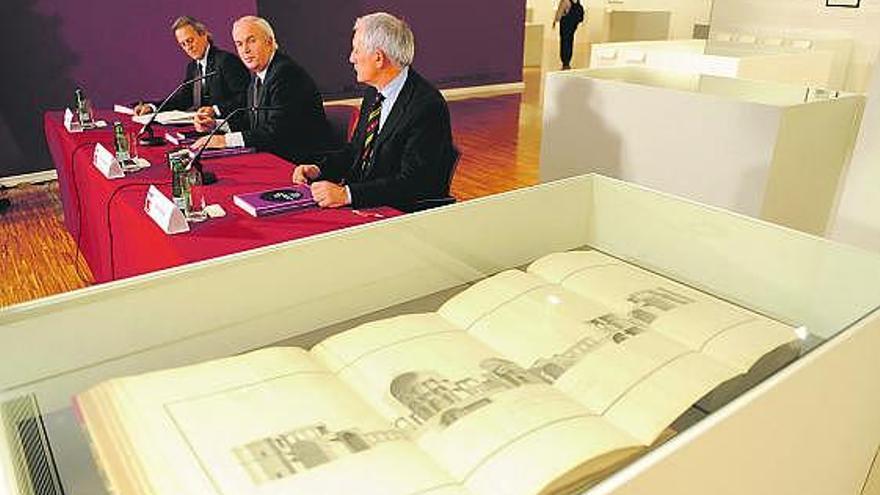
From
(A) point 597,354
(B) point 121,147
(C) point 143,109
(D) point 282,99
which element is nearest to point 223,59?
(C) point 143,109

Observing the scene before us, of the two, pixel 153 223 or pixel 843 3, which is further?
pixel 843 3

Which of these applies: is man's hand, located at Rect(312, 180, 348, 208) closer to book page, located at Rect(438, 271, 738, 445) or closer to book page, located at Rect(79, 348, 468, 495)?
book page, located at Rect(438, 271, 738, 445)

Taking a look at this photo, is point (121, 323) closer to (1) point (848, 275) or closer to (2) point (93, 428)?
(2) point (93, 428)

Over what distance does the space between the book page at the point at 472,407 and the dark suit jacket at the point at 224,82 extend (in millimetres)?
2981

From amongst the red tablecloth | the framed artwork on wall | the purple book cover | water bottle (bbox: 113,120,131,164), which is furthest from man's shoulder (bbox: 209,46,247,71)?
the framed artwork on wall

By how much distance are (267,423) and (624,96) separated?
2966mm

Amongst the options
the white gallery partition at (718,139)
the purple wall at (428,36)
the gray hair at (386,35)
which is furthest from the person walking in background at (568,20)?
the gray hair at (386,35)

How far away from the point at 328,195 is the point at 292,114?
3.85 ft

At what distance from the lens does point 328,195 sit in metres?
2.14

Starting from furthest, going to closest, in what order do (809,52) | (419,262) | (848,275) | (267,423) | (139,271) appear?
(809,52)
(139,271)
(419,262)
(848,275)
(267,423)

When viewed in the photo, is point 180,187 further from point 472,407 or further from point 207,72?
point 207,72

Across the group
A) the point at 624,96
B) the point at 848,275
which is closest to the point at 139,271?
the point at 848,275

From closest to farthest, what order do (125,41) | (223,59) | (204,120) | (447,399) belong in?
(447,399) < (204,120) < (223,59) < (125,41)

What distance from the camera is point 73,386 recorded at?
1011 millimetres
